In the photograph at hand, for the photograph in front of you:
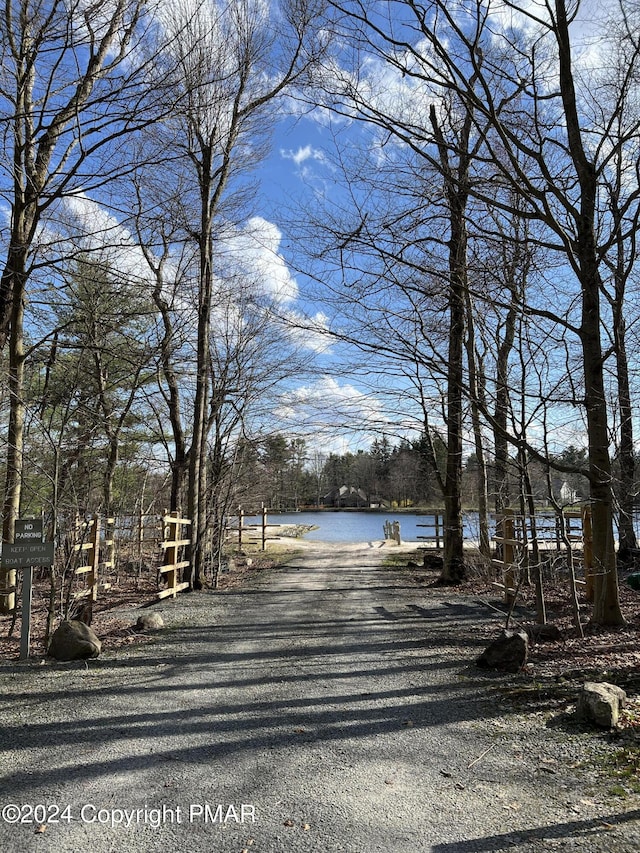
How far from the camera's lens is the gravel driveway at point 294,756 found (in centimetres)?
266

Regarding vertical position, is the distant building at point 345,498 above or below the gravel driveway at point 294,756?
above

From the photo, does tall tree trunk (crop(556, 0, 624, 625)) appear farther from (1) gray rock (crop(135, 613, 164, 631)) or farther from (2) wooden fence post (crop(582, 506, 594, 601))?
(1) gray rock (crop(135, 613, 164, 631))

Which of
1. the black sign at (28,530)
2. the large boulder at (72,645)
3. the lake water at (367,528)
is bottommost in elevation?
the lake water at (367,528)

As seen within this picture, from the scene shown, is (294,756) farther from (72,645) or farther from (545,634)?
(545,634)

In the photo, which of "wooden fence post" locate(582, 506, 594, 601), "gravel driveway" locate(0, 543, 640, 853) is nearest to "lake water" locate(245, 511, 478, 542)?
"wooden fence post" locate(582, 506, 594, 601)

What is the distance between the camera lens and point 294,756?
137 inches

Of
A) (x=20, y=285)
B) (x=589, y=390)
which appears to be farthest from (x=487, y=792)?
(x=20, y=285)

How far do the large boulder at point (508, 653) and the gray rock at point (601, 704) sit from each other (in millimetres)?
1131

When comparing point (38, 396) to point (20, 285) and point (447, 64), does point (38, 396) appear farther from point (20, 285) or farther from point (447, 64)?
point (447, 64)

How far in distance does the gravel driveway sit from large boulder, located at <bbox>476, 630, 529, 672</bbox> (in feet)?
0.73

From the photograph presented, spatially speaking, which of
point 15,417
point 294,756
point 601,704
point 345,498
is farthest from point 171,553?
point 345,498

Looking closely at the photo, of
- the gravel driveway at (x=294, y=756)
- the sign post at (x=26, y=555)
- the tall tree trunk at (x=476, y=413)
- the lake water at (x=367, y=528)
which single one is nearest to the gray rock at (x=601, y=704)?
the gravel driveway at (x=294, y=756)

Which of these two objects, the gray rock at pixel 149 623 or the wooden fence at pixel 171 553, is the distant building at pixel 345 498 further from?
the gray rock at pixel 149 623

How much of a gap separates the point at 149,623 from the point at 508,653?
433 centimetres
